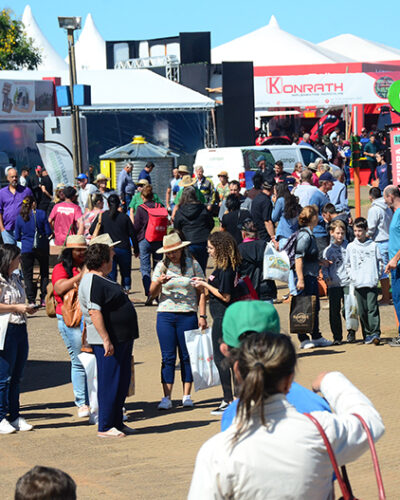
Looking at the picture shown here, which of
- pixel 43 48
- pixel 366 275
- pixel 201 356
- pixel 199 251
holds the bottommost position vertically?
pixel 201 356

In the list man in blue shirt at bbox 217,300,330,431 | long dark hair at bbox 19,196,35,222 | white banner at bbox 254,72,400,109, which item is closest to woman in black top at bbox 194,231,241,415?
man in blue shirt at bbox 217,300,330,431

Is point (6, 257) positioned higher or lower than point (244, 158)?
lower

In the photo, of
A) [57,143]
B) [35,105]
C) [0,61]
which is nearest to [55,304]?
[57,143]

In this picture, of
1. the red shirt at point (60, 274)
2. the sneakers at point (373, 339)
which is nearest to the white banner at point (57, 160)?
the sneakers at point (373, 339)

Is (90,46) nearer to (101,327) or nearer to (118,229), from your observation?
(118,229)

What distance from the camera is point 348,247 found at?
11328mm

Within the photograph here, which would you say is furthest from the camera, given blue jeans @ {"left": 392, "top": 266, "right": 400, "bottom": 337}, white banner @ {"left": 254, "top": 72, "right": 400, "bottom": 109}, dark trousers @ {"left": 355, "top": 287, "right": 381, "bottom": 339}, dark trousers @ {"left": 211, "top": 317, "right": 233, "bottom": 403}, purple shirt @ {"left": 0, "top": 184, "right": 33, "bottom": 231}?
white banner @ {"left": 254, "top": 72, "right": 400, "bottom": 109}

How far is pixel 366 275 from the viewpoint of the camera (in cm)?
1111

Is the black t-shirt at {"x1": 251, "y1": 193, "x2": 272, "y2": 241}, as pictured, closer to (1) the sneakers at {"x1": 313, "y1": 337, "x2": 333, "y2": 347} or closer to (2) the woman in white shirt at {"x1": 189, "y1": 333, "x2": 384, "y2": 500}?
(1) the sneakers at {"x1": 313, "y1": 337, "x2": 333, "y2": 347}

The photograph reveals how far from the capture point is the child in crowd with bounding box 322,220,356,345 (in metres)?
11.5

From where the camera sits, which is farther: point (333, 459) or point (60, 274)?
point (60, 274)

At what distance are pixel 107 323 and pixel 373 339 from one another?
4.86 meters

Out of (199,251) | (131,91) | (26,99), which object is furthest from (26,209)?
(131,91)

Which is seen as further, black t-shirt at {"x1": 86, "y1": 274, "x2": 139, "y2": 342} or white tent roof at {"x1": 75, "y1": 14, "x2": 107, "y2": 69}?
white tent roof at {"x1": 75, "y1": 14, "x2": 107, "y2": 69}
